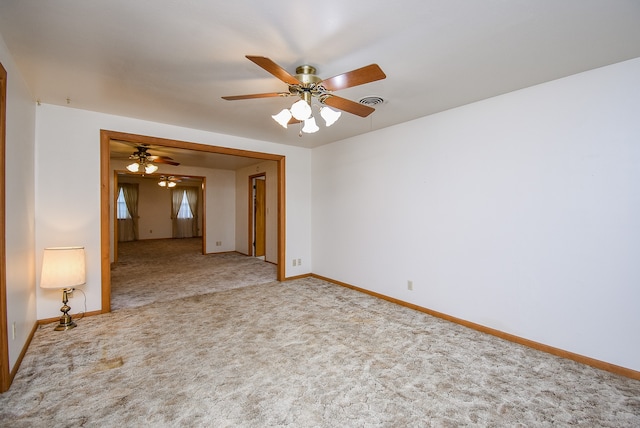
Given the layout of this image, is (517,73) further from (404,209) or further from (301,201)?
(301,201)

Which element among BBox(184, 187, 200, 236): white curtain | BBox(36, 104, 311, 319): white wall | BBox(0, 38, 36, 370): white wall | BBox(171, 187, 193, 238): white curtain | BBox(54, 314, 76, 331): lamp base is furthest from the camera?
BBox(184, 187, 200, 236): white curtain

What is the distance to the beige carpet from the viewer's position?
174 cm


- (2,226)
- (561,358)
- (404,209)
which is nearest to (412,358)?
(561,358)

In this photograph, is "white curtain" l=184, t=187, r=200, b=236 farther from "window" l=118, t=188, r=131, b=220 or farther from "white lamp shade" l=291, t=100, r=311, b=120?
"white lamp shade" l=291, t=100, r=311, b=120

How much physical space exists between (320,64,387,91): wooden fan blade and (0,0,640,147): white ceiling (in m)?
0.27

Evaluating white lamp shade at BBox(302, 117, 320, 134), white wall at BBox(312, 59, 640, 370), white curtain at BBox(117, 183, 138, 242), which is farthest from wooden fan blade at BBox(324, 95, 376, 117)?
white curtain at BBox(117, 183, 138, 242)

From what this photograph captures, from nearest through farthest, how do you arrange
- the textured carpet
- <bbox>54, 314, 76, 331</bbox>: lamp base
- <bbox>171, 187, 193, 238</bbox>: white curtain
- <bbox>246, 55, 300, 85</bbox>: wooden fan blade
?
<bbox>246, 55, 300, 85</bbox>: wooden fan blade
<bbox>54, 314, 76, 331</bbox>: lamp base
the textured carpet
<bbox>171, 187, 193, 238</bbox>: white curtain

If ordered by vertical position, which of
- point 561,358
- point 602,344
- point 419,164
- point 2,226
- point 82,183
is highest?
point 419,164

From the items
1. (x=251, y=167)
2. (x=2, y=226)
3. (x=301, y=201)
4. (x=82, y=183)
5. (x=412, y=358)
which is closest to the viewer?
(x=2, y=226)

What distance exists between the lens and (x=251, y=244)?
7.59 metres

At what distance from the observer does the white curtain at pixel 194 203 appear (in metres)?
11.6

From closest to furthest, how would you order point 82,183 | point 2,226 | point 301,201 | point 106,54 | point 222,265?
point 2,226, point 106,54, point 82,183, point 301,201, point 222,265

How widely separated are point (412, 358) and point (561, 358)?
49.5 inches

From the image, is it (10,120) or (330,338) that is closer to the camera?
(10,120)
